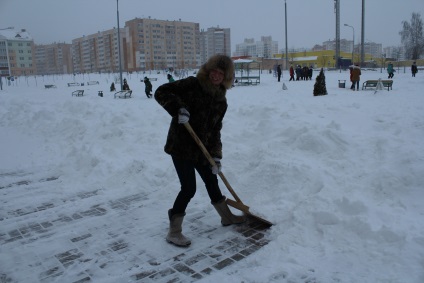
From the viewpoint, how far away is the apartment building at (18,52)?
99.9 m

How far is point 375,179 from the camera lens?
4426 millimetres

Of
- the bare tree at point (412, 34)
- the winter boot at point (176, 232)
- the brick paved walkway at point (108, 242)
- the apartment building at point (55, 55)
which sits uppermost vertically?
the apartment building at point (55, 55)

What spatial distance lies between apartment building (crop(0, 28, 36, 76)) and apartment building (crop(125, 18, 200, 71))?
27.8 m

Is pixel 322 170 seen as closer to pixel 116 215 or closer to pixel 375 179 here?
pixel 375 179

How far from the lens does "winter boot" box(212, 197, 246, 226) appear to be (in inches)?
155

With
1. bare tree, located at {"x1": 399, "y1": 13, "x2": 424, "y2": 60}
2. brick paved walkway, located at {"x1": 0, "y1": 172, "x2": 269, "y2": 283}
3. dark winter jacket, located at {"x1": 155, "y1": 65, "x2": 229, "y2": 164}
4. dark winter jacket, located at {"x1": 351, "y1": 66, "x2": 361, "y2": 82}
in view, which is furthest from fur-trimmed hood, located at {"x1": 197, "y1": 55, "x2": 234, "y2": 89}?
bare tree, located at {"x1": 399, "y1": 13, "x2": 424, "y2": 60}

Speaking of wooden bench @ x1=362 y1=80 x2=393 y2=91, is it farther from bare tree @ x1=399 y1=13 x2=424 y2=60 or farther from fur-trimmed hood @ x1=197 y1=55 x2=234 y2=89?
bare tree @ x1=399 y1=13 x2=424 y2=60

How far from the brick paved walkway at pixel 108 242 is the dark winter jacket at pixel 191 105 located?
2.93 ft

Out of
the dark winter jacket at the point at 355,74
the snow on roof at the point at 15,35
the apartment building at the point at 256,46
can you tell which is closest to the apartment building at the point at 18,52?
the snow on roof at the point at 15,35

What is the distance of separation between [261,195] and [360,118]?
3744 millimetres

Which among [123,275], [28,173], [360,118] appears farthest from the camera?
[360,118]

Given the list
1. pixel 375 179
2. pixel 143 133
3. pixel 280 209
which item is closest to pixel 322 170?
pixel 375 179

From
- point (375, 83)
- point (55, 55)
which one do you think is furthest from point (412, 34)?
point (55, 55)

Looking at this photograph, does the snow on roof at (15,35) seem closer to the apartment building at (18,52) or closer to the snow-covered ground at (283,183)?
the apartment building at (18,52)
